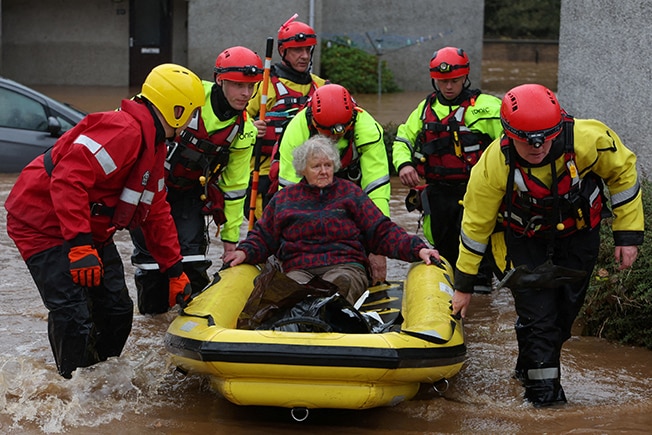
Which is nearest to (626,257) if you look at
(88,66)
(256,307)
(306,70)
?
(256,307)

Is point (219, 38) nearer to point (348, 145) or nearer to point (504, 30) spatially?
point (348, 145)

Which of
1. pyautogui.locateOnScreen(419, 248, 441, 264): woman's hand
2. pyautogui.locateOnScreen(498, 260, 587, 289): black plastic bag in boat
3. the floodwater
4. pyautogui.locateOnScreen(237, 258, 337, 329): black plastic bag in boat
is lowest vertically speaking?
the floodwater

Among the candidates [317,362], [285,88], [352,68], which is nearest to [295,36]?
[285,88]

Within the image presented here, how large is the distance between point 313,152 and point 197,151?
1004mm

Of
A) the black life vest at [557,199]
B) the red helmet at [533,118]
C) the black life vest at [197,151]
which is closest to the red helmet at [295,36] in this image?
the black life vest at [197,151]

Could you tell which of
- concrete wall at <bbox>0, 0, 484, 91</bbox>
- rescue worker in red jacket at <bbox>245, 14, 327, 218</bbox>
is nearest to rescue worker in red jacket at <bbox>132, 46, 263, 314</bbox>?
rescue worker in red jacket at <bbox>245, 14, 327, 218</bbox>

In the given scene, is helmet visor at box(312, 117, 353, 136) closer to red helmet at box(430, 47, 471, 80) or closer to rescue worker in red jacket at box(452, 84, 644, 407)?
red helmet at box(430, 47, 471, 80)

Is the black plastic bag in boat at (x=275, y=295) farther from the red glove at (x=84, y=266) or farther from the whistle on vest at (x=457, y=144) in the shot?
the whistle on vest at (x=457, y=144)

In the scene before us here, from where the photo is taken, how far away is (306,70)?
8.45 metres

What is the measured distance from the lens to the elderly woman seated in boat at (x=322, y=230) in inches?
247

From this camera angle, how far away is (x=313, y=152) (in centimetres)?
630

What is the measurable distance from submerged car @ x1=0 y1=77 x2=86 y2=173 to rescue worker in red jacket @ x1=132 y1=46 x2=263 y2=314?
16.2 feet

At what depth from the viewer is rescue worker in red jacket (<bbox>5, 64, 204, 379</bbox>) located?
16.9 ft

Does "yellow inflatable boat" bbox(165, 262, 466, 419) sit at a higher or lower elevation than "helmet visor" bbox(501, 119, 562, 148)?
lower
